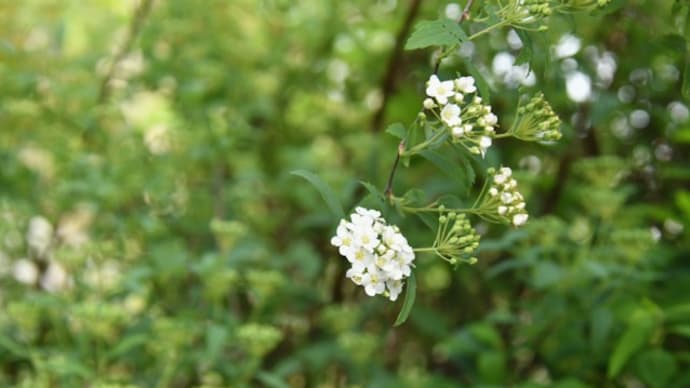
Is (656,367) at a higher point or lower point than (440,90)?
lower

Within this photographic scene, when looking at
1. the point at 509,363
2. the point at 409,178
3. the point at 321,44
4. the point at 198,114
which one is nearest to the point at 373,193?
the point at 509,363

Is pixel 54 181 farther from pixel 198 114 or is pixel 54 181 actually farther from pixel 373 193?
pixel 373 193

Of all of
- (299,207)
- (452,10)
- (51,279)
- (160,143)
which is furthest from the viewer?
(299,207)

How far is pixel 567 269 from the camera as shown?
5.92ft

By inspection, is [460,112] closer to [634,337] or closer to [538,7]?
[538,7]

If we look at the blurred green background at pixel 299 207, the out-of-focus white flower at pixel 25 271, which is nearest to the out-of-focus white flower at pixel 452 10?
the blurred green background at pixel 299 207

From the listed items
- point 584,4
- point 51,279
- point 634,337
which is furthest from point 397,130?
point 51,279

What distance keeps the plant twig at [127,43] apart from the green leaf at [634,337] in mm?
1476

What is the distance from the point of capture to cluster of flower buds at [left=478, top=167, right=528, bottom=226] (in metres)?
1.00

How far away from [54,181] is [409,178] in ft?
3.30

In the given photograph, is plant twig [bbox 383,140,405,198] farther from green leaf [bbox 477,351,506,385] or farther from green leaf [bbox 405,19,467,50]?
green leaf [bbox 477,351,506,385]

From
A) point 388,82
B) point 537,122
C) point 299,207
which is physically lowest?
point 299,207

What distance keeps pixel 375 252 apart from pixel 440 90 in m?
0.21

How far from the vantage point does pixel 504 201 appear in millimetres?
1009
